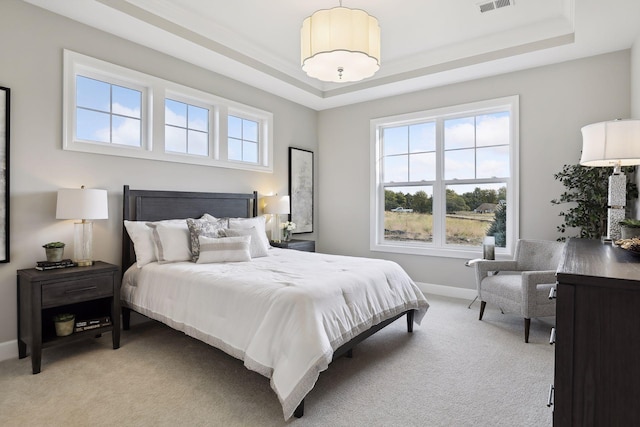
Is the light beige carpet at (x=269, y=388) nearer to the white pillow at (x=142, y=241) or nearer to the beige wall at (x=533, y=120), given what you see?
the white pillow at (x=142, y=241)

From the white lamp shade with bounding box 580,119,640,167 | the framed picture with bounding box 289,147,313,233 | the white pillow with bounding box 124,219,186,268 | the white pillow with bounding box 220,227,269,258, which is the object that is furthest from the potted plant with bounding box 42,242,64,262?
the white lamp shade with bounding box 580,119,640,167

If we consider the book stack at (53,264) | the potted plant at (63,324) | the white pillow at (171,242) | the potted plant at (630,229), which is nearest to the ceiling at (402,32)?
the potted plant at (630,229)

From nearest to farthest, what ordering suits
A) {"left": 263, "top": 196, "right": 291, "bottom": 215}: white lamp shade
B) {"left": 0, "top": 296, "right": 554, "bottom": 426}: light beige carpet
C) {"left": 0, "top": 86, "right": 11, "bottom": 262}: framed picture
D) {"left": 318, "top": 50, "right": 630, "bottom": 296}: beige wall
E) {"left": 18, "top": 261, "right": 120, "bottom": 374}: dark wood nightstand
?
{"left": 0, "top": 296, "right": 554, "bottom": 426}: light beige carpet, {"left": 18, "top": 261, "right": 120, "bottom": 374}: dark wood nightstand, {"left": 0, "top": 86, "right": 11, "bottom": 262}: framed picture, {"left": 318, "top": 50, "right": 630, "bottom": 296}: beige wall, {"left": 263, "top": 196, "right": 291, "bottom": 215}: white lamp shade

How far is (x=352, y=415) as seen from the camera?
6.77 ft

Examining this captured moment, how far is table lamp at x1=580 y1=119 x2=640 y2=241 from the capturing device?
231 centimetres

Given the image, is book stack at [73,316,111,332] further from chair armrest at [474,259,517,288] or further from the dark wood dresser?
chair armrest at [474,259,517,288]

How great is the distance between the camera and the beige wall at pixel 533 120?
3.74 meters

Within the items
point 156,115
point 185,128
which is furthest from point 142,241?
point 185,128

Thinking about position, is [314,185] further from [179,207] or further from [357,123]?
[179,207]

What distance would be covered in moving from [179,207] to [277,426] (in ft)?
8.52

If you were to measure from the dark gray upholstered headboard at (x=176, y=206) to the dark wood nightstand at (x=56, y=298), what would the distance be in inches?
21.0

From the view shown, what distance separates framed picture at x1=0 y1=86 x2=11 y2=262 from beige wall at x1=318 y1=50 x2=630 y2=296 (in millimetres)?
4031

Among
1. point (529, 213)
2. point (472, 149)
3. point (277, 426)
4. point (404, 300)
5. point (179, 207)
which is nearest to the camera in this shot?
point (277, 426)

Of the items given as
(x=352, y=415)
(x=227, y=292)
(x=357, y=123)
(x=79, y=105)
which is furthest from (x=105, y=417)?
(x=357, y=123)
